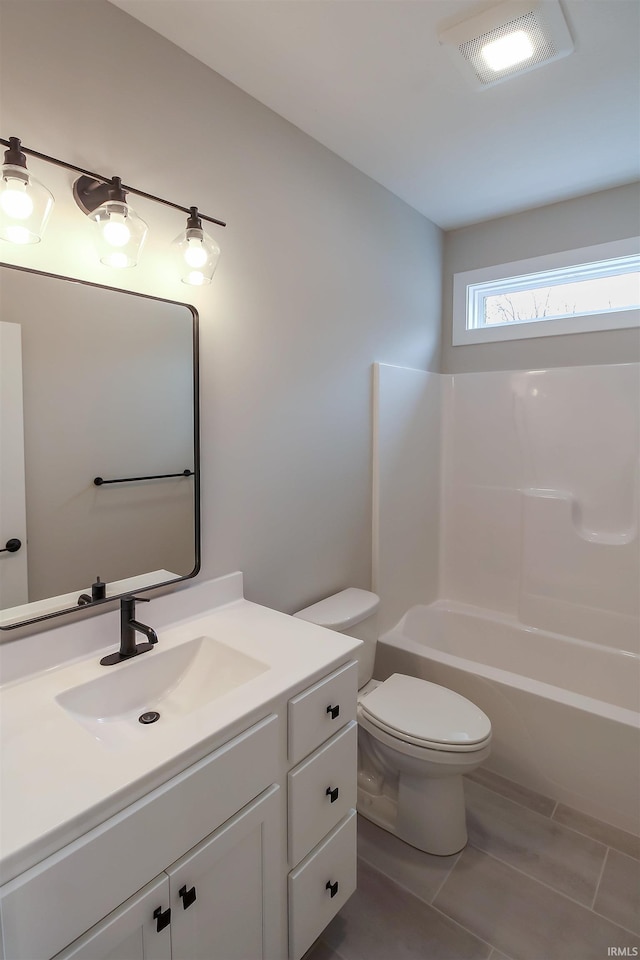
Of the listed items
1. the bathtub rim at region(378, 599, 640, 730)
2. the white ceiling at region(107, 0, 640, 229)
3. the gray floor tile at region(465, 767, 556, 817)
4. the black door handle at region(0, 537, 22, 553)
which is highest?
the white ceiling at region(107, 0, 640, 229)

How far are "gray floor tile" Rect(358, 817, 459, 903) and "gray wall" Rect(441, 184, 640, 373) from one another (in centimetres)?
226

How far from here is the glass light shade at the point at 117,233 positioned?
1161 millimetres

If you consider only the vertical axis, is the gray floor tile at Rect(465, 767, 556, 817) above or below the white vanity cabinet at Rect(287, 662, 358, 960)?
below

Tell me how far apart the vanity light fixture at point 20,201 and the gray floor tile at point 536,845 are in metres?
2.33

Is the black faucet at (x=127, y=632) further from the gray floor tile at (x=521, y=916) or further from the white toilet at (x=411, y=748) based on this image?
the gray floor tile at (x=521, y=916)

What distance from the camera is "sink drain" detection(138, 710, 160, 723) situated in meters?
1.17

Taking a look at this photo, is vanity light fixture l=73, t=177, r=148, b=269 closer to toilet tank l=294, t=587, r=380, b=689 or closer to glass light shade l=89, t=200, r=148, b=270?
glass light shade l=89, t=200, r=148, b=270

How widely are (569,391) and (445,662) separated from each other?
58.2 inches

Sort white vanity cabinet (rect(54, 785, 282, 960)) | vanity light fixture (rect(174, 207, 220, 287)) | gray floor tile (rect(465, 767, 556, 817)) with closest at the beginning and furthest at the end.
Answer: white vanity cabinet (rect(54, 785, 282, 960)) → vanity light fixture (rect(174, 207, 220, 287)) → gray floor tile (rect(465, 767, 556, 817))

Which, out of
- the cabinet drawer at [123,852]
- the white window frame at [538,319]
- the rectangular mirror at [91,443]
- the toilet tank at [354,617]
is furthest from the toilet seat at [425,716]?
the white window frame at [538,319]

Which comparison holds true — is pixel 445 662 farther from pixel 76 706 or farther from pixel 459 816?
pixel 76 706

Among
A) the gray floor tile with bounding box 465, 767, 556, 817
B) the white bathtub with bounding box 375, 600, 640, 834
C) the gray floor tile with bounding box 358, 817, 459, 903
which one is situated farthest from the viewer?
the gray floor tile with bounding box 465, 767, 556, 817

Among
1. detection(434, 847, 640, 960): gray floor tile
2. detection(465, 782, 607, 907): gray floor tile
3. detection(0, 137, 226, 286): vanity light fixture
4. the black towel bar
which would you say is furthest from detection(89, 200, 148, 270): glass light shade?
detection(465, 782, 607, 907): gray floor tile

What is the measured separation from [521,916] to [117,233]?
7.44ft
